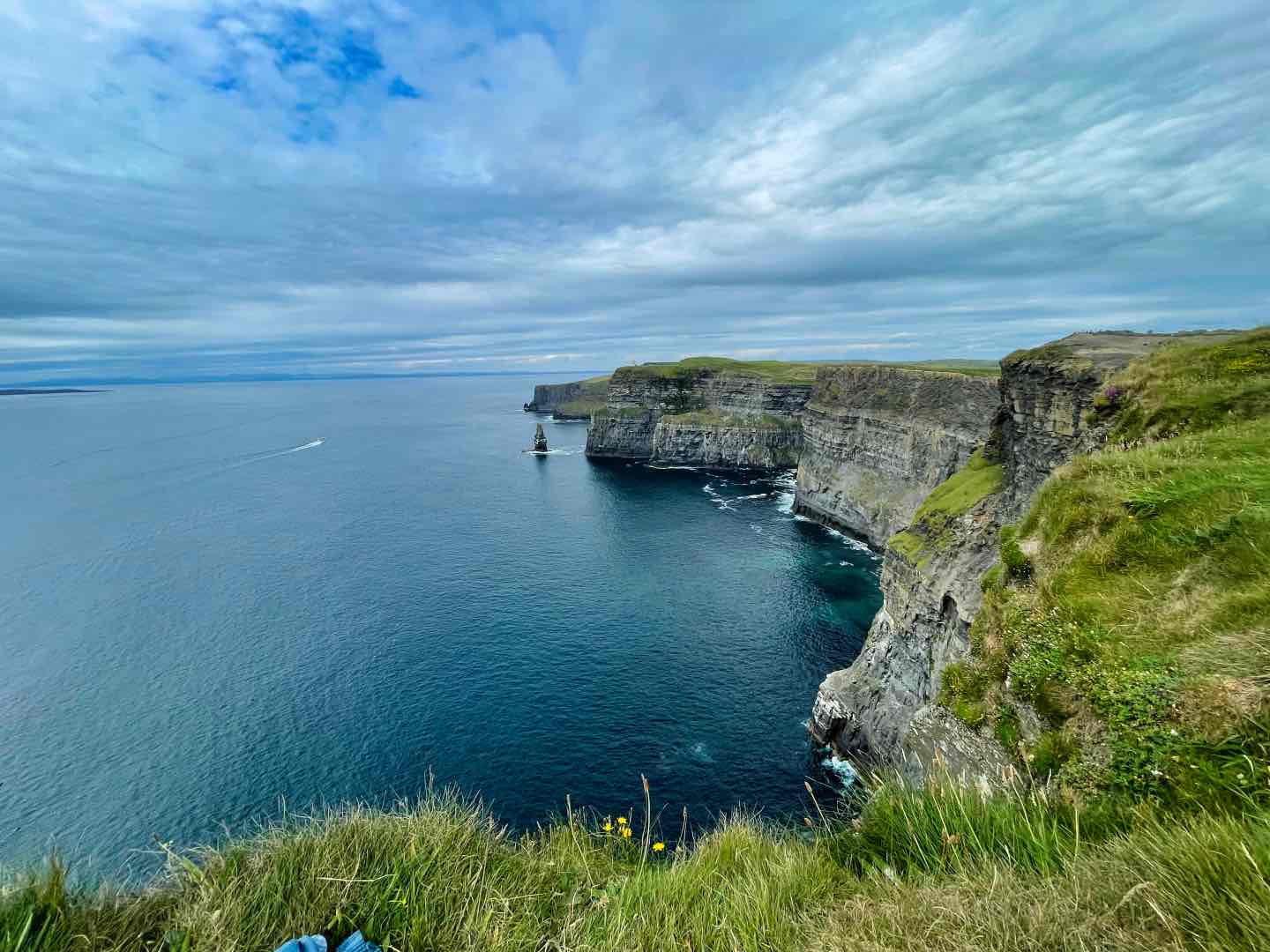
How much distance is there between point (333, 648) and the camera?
1989 inches

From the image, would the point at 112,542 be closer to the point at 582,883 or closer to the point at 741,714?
the point at 741,714

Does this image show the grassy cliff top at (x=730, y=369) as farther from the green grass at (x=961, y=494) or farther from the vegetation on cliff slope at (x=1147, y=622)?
the vegetation on cliff slope at (x=1147, y=622)

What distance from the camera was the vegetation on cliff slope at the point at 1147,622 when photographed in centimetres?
823

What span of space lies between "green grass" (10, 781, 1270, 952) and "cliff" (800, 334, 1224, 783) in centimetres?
2425

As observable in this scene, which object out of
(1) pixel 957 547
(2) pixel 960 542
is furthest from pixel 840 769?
(2) pixel 960 542

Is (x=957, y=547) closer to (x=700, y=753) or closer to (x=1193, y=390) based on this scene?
(x=1193, y=390)

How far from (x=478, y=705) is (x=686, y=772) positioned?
16499mm

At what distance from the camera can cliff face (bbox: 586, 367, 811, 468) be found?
145500mm

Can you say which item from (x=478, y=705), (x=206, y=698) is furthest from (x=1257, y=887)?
(x=206, y=698)

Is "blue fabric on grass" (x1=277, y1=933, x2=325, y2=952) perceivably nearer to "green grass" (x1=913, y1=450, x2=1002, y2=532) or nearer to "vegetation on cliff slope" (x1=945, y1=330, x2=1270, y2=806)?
"vegetation on cliff slope" (x1=945, y1=330, x2=1270, y2=806)

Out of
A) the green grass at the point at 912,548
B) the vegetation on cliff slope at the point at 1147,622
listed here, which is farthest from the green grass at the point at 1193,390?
the green grass at the point at 912,548

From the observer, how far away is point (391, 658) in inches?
1939

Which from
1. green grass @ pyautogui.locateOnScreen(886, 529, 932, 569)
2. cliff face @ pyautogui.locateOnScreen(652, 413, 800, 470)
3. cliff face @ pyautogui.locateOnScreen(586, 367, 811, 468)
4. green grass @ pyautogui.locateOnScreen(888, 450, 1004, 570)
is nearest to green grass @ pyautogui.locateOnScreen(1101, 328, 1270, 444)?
green grass @ pyautogui.locateOnScreen(888, 450, 1004, 570)

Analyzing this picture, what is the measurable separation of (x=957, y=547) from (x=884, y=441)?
63.6m
